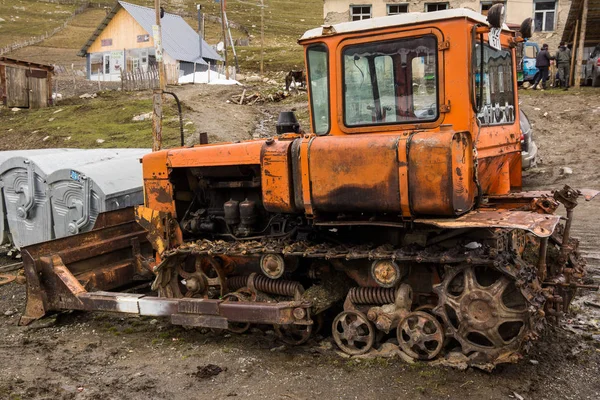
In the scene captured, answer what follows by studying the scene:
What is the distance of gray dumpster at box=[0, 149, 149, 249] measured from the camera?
380 inches

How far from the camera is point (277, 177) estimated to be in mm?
5750

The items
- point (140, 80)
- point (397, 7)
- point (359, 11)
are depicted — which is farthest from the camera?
point (397, 7)

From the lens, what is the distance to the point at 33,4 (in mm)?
86875

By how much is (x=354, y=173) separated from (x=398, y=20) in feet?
4.33

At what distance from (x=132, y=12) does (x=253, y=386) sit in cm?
4178

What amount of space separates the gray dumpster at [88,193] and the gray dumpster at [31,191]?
22 cm

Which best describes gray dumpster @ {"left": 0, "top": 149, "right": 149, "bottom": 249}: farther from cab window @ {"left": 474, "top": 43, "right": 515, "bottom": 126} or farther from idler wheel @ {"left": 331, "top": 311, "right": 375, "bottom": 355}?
cab window @ {"left": 474, "top": 43, "right": 515, "bottom": 126}

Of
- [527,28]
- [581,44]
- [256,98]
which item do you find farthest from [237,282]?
[256,98]

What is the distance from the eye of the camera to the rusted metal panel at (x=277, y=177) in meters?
5.70

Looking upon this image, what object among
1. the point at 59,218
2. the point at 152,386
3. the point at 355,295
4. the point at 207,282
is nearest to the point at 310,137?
the point at 355,295

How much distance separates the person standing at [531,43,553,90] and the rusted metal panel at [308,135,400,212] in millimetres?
18705

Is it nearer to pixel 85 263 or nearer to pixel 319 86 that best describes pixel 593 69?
pixel 319 86

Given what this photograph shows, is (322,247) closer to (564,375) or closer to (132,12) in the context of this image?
(564,375)

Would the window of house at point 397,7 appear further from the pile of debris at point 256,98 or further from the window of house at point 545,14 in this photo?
the pile of debris at point 256,98
